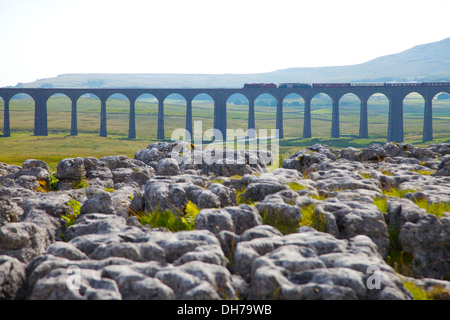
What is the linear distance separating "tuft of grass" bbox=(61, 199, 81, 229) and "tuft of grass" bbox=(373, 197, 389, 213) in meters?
10.2

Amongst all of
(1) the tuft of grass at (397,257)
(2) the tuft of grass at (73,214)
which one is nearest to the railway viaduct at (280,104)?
(2) the tuft of grass at (73,214)

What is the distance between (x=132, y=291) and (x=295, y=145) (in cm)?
11403

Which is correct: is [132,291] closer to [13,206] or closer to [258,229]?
[258,229]

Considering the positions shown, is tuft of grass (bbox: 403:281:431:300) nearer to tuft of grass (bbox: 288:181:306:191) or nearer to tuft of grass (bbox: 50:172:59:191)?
tuft of grass (bbox: 288:181:306:191)

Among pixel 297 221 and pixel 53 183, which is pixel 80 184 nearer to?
pixel 53 183

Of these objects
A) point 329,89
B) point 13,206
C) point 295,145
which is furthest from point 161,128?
point 13,206

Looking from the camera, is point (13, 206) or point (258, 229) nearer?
point (258, 229)

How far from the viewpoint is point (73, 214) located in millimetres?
15320

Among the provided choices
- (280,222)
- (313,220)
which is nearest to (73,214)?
(280,222)

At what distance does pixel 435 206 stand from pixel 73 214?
39.6ft

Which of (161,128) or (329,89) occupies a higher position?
(329,89)

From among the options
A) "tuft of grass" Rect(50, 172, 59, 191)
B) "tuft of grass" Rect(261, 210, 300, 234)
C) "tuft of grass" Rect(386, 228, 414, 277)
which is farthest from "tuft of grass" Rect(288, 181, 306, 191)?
"tuft of grass" Rect(50, 172, 59, 191)

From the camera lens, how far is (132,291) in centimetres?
848
